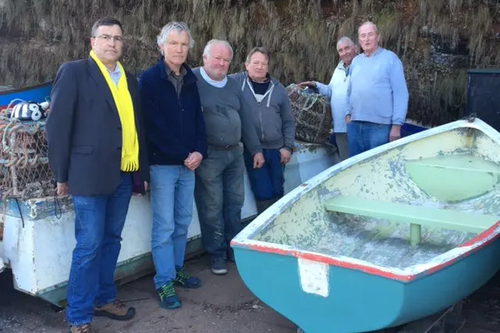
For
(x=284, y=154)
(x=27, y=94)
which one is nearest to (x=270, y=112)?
(x=284, y=154)

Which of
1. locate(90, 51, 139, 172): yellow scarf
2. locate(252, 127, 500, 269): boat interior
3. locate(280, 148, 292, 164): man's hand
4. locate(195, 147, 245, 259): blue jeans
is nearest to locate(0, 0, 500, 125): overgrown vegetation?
locate(252, 127, 500, 269): boat interior

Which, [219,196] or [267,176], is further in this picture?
[267,176]

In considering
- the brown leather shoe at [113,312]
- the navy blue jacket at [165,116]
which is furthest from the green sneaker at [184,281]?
the navy blue jacket at [165,116]

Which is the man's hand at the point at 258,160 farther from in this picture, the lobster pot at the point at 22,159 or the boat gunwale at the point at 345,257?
the lobster pot at the point at 22,159

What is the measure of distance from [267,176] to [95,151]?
2.02 metres

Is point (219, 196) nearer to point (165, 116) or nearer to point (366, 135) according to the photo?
point (165, 116)

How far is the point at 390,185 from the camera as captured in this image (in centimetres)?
495

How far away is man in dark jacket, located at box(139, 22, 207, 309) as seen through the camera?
3.87 m

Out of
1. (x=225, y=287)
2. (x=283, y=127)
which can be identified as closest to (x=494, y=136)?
(x=283, y=127)

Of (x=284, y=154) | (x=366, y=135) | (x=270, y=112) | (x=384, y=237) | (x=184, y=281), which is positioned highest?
(x=270, y=112)

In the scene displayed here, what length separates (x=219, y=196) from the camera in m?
4.53

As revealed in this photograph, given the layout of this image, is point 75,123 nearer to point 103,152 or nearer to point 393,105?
point 103,152

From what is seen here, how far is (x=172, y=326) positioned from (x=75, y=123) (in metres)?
1.49

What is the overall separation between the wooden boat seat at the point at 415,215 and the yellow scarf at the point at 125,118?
1502mm
